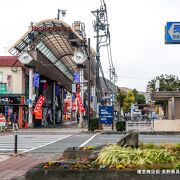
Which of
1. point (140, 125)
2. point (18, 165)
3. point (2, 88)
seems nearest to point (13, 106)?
point (2, 88)

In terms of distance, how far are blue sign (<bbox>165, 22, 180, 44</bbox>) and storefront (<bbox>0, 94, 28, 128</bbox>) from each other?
38.7 meters

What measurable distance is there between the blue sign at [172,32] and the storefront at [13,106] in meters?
38.7

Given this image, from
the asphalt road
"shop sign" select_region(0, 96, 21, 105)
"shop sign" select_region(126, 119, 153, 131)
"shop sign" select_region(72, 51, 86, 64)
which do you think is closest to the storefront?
"shop sign" select_region(0, 96, 21, 105)

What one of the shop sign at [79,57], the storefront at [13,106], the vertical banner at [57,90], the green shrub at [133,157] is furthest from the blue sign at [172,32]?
the vertical banner at [57,90]

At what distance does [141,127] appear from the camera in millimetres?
40156

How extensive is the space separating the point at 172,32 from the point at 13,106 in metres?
39.9

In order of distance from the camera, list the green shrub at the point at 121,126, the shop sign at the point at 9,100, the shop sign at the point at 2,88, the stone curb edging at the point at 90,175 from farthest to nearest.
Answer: the shop sign at the point at 9,100
the shop sign at the point at 2,88
the green shrub at the point at 121,126
the stone curb edging at the point at 90,175

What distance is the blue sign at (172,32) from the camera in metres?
11.0

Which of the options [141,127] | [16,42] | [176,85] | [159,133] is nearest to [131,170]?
[159,133]

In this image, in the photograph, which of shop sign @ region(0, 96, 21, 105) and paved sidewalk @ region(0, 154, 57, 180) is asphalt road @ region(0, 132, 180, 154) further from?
shop sign @ region(0, 96, 21, 105)

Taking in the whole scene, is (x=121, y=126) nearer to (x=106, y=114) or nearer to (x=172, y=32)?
(x=106, y=114)

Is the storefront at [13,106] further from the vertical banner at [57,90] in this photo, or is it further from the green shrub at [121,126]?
the vertical banner at [57,90]

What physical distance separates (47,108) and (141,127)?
24529 mm

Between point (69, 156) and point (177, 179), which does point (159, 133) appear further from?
point (177, 179)
